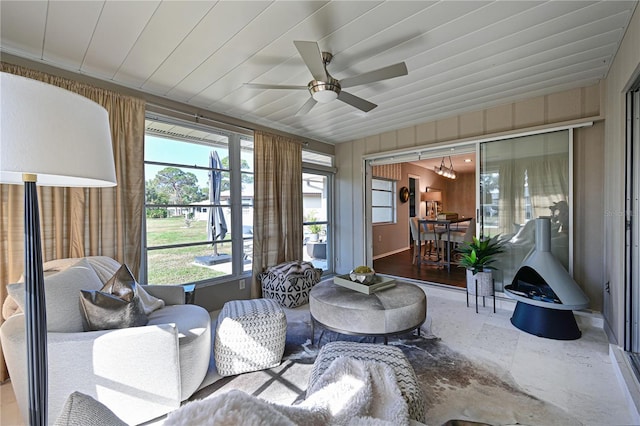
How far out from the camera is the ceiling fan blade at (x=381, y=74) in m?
1.80

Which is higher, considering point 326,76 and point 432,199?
point 326,76

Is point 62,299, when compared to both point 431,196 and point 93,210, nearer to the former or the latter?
point 93,210

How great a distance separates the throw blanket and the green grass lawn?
249cm

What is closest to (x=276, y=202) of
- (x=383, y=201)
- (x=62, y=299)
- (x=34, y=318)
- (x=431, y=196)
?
(x=62, y=299)

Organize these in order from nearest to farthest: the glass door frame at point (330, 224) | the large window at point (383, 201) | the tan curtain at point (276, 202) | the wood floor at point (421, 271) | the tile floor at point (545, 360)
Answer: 1. the tile floor at point (545, 360)
2. the tan curtain at point (276, 202)
3. the wood floor at point (421, 271)
4. the glass door frame at point (330, 224)
5. the large window at point (383, 201)

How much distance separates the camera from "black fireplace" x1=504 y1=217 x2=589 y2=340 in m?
2.47

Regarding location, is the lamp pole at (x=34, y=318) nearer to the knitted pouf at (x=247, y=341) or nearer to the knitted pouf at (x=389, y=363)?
the knitted pouf at (x=389, y=363)

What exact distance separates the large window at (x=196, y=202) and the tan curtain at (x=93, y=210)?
26 cm

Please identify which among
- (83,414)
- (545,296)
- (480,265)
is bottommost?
(545,296)

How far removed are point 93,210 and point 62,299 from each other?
108 cm

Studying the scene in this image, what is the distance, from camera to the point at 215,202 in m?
3.40

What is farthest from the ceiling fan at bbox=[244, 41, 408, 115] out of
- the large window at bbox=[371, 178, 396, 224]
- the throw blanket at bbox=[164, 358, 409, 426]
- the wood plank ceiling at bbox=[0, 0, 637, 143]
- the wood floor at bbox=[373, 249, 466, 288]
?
the large window at bbox=[371, 178, 396, 224]

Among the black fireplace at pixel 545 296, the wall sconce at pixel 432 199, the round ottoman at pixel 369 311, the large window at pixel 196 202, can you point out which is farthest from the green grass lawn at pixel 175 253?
→ the wall sconce at pixel 432 199

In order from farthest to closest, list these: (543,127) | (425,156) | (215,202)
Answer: (425,156) < (215,202) < (543,127)
